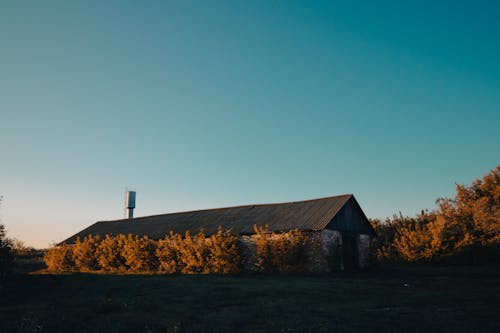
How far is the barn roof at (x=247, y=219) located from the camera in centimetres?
2633

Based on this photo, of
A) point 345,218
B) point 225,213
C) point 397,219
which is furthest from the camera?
point 397,219

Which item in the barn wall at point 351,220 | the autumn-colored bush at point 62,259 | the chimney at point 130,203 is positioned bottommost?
the autumn-colored bush at point 62,259

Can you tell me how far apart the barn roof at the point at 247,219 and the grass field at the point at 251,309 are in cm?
1084

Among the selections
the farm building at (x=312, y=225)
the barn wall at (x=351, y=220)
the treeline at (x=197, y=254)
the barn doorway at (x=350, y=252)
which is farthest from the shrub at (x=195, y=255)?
the barn doorway at (x=350, y=252)

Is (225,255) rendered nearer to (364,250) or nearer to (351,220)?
(351,220)

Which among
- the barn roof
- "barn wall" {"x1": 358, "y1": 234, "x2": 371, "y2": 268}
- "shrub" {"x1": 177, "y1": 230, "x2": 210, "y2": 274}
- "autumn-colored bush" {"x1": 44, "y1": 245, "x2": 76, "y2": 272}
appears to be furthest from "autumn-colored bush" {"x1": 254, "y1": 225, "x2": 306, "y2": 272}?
"autumn-colored bush" {"x1": 44, "y1": 245, "x2": 76, "y2": 272}

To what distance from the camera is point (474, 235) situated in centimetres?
3195

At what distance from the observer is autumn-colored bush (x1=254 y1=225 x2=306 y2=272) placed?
2348cm

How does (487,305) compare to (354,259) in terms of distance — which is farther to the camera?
(354,259)

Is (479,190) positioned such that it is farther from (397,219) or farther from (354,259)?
(354,259)

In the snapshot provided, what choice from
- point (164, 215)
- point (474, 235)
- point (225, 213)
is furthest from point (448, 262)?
point (164, 215)

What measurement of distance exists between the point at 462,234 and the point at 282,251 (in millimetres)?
19462

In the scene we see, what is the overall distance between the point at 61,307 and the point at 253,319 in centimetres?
618

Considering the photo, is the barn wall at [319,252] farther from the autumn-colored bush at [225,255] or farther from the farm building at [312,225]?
the autumn-colored bush at [225,255]
